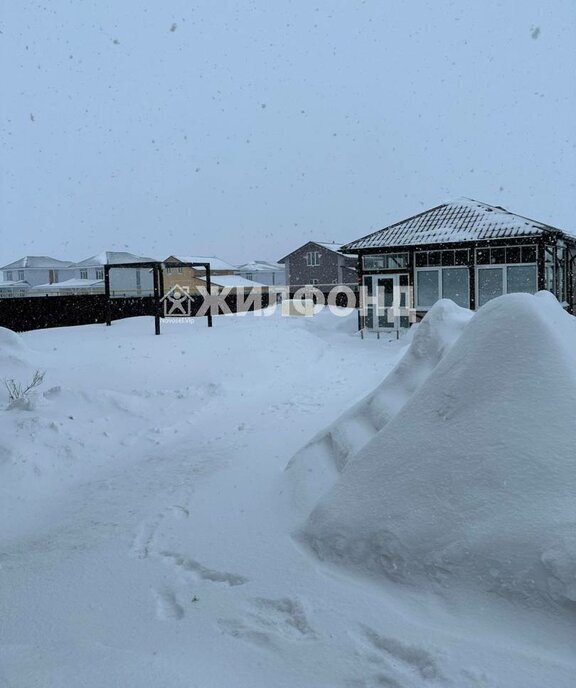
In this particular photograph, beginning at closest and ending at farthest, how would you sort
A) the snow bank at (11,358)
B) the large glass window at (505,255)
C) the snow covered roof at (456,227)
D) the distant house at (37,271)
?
the snow bank at (11,358) → the snow covered roof at (456,227) → the large glass window at (505,255) → the distant house at (37,271)

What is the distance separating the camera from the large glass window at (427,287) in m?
19.8

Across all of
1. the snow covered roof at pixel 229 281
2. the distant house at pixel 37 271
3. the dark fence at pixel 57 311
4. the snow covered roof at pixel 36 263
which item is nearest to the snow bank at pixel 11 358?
the dark fence at pixel 57 311

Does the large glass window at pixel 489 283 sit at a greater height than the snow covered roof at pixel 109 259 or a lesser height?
lesser

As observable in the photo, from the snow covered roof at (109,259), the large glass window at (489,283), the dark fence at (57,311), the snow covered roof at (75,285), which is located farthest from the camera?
the snow covered roof at (109,259)

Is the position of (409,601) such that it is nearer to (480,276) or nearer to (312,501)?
(312,501)

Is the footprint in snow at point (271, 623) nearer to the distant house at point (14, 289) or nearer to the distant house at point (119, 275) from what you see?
the distant house at point (119, 275)

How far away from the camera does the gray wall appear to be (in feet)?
144

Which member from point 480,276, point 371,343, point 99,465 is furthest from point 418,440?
point 480,276

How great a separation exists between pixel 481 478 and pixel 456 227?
17.3 metres

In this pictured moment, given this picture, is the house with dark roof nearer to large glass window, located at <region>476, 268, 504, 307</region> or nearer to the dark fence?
large glass window, located at <region>476, 268, 504, 307</region>

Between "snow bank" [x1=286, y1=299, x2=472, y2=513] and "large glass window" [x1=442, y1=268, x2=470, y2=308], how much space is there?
1424 centimetres

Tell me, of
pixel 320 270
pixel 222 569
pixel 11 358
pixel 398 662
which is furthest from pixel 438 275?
pixel 320 270

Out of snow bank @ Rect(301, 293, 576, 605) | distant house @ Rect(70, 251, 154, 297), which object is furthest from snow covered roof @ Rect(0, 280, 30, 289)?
snow bank @ Rect(301, 293, 576, 605)

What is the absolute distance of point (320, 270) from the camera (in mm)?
45031
